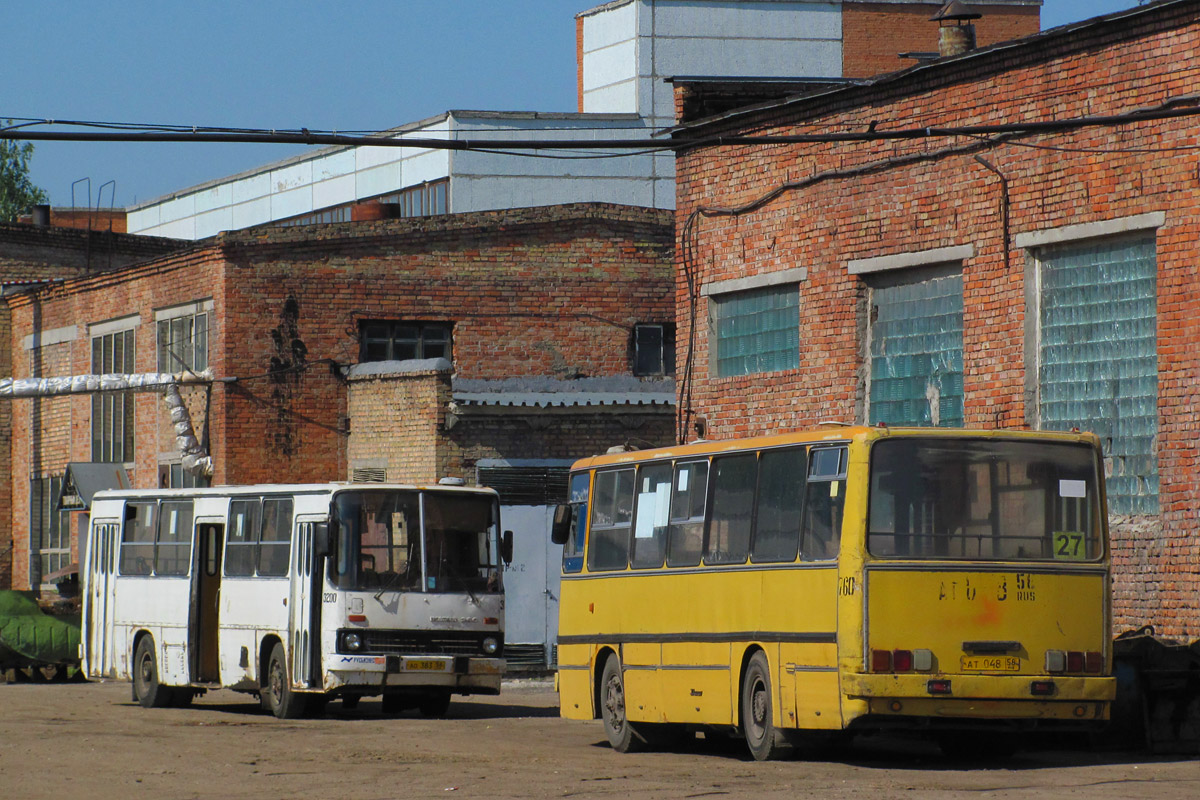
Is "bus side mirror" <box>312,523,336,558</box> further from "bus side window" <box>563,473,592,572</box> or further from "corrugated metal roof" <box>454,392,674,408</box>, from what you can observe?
"corrugated metal roof" <box>454,392,674,408</box>

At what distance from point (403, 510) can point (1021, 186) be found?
7542mm

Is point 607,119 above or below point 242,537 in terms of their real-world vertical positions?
above

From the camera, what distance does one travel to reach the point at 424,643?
835 inches

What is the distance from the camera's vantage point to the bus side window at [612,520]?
17.6m

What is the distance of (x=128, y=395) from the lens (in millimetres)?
37906

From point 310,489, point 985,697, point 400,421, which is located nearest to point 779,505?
point 985,697

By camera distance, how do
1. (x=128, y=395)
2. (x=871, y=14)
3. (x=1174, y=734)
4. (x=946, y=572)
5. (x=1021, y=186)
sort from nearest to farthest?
(x=946, y=572) < (x=1174, y=734) < (x=1021, y=186) < (x=128, y=395) < (x=871, y=14)

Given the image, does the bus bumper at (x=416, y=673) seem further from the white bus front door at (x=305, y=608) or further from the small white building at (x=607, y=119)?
the small white building at (x=607, y=119)

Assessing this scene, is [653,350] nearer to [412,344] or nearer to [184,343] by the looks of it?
[412,344]

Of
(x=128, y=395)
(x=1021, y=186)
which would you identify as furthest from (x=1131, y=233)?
(x=128, y=395)

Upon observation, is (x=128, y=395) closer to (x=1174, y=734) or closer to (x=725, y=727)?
(x=725, y=727)

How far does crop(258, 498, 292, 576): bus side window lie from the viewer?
21.8m

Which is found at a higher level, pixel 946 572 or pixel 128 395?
pixel 128 395

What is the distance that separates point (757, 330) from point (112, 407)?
19.1 meters
